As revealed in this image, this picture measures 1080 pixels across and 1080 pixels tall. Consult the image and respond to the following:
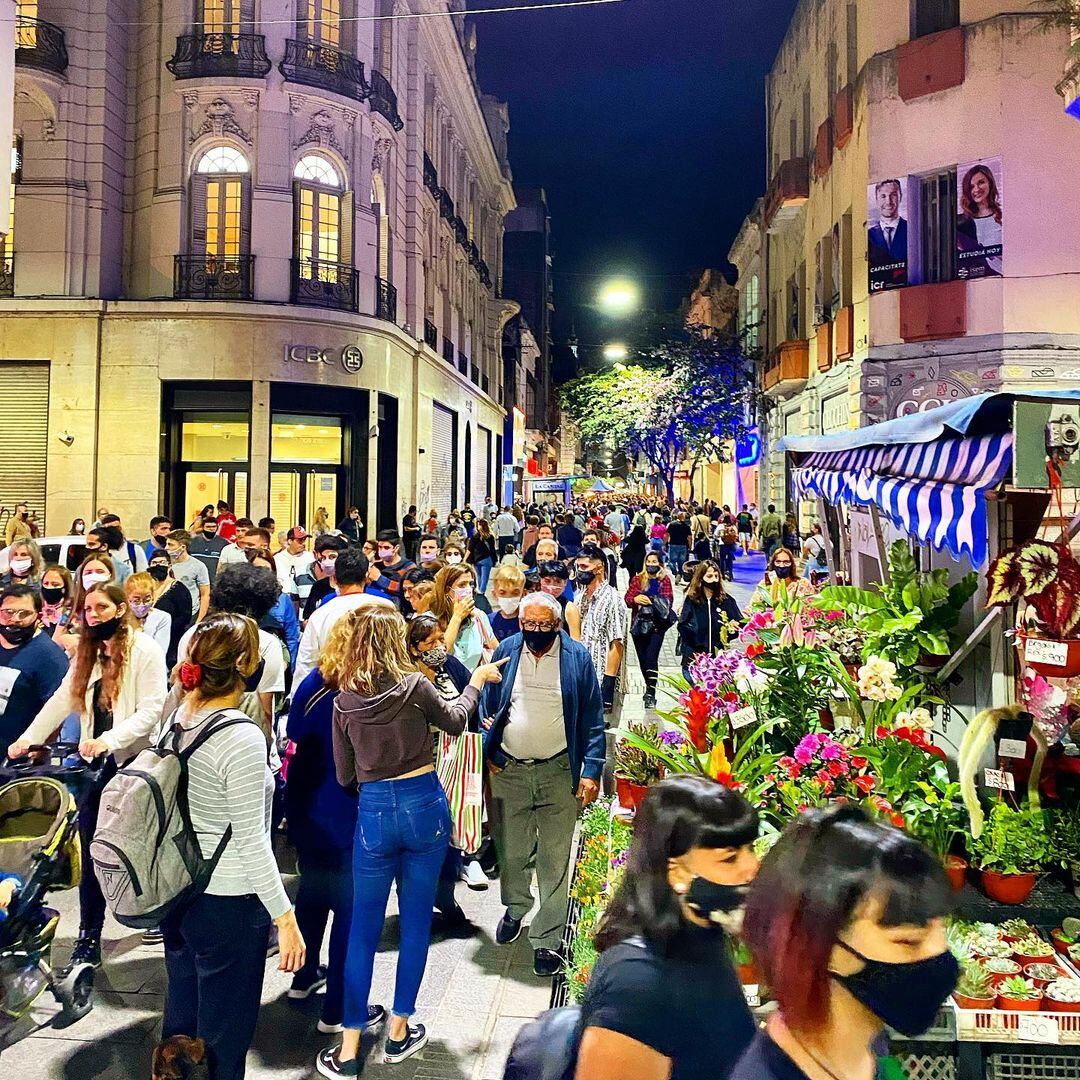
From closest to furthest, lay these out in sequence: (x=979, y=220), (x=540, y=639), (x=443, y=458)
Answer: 1. (x=540, y=639)
2. (x=979, y=220)
3. (x=443, y=458)

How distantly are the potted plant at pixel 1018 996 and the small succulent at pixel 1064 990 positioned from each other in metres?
0.05

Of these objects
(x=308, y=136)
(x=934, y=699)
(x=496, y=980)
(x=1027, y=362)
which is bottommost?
(x=496, y=980)

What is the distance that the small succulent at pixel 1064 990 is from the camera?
339cm

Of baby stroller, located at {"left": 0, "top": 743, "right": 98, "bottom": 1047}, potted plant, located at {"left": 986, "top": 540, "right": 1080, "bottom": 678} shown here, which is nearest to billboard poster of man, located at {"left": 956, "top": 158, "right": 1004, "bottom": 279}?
potted plant, located at {"left": 986, "top": 540, "right": 1080, "bottom": 678}

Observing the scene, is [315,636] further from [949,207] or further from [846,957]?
[949,207]

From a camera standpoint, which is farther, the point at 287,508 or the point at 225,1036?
the point at 287,508

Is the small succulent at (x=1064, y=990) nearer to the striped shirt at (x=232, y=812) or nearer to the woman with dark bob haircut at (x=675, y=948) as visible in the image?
the woman with dark bob haircut at (x=675, y=948)

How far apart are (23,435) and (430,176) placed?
15532 mm

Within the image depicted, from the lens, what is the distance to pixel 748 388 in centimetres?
3569

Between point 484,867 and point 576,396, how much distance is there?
45.4m

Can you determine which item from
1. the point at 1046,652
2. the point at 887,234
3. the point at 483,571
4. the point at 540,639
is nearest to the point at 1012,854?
the point at 1046,652

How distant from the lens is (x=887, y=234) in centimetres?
1834

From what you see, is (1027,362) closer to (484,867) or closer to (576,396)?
(484,867)

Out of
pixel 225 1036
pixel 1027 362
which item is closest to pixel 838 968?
pixel 225 1036
